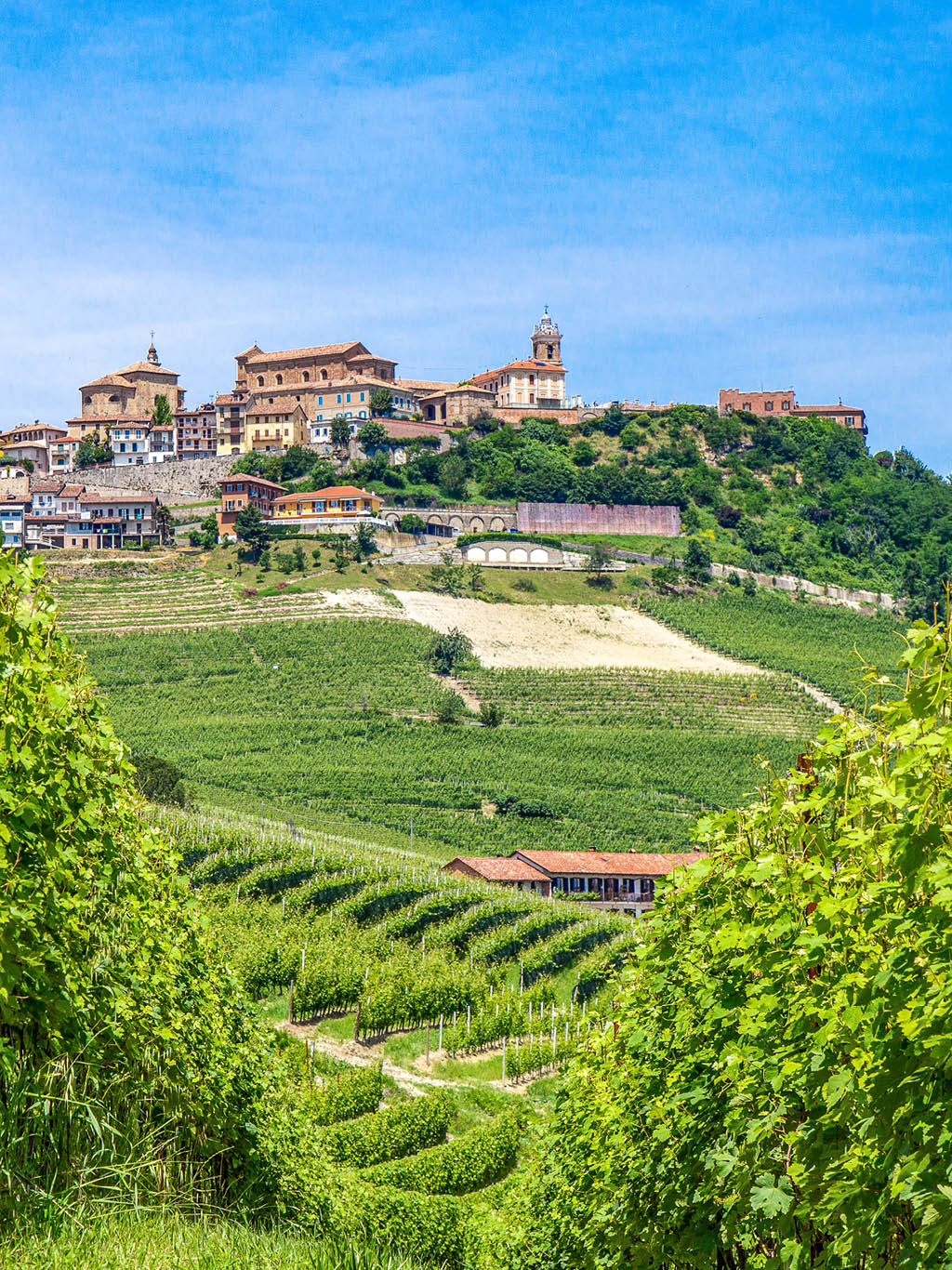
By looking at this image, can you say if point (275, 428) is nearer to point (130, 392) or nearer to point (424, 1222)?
point (130, 392)

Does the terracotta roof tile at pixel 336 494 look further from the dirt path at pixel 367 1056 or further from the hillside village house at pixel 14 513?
the dirt path at pixel 367 1056

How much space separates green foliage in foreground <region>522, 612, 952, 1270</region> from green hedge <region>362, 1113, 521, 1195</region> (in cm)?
1161

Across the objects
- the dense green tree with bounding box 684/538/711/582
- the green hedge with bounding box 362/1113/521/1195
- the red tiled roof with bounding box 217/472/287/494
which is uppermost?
the red tiled roof with bounding box 217/472/287/494

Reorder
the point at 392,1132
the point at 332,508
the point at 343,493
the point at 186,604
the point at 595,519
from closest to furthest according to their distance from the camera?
the point at 392,1132, the point at 186,604, the point at 343,493, the point at 332,508, the point at 595,519

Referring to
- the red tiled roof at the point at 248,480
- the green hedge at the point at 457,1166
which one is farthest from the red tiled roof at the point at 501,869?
the red tiled roof at the point at 248,480

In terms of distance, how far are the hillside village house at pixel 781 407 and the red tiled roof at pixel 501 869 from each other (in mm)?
98627

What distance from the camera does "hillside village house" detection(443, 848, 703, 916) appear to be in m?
46.1

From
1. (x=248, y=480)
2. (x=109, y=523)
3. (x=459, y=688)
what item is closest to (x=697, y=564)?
(x=459, y=688)

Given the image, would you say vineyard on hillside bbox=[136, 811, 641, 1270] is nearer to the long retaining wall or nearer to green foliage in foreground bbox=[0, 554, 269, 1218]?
green foliage in foreground bbox=[0, 554, 269, 1218]

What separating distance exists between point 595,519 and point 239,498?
2613 centimetres

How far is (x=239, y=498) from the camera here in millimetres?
103500

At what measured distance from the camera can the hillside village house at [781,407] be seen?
140 m

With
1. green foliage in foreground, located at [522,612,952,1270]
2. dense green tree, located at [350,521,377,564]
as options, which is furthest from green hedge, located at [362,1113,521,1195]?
dense green tree, located at [350,521,377,564]

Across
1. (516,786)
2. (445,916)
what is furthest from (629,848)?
(445,916)
